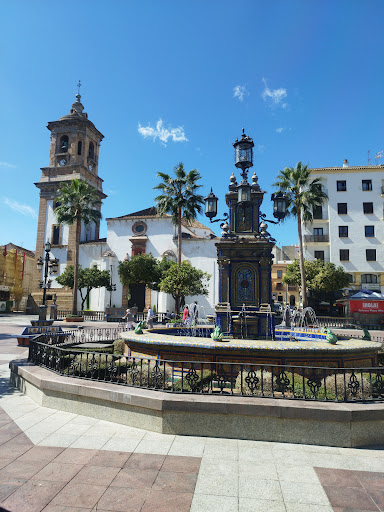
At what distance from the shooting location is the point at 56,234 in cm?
4525

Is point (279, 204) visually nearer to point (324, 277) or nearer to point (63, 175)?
point (324, 277)

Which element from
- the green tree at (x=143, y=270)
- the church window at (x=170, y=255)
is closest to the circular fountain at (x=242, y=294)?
the green tree at (x=143, y=270)

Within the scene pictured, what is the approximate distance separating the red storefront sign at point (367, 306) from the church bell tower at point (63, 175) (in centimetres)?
3295

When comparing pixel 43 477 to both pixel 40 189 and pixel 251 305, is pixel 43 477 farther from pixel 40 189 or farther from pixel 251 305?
pixel 40 189

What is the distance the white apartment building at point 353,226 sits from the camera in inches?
1496

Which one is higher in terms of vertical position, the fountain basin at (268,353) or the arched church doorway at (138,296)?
the arched church doorway at (138,296)

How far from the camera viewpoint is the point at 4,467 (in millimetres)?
4426

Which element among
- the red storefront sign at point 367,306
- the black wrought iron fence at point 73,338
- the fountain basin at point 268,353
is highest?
the red storefront sign at point 367,306

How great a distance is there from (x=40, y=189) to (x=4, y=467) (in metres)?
47.5

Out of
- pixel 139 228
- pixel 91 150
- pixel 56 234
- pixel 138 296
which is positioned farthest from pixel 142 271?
pixel 91 150

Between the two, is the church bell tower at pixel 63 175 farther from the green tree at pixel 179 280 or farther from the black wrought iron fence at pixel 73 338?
the black wrought iron fence at pixel 73 338

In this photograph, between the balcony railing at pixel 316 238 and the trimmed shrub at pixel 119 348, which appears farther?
the balcony railing at pixel 316 238

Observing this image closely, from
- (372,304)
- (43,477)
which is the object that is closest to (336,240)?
(372,304)

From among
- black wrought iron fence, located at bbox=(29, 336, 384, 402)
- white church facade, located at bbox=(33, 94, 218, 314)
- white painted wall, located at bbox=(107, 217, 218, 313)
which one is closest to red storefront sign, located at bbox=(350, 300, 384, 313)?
white painted wall, located at bbox=(107, 217, 218, 313)
